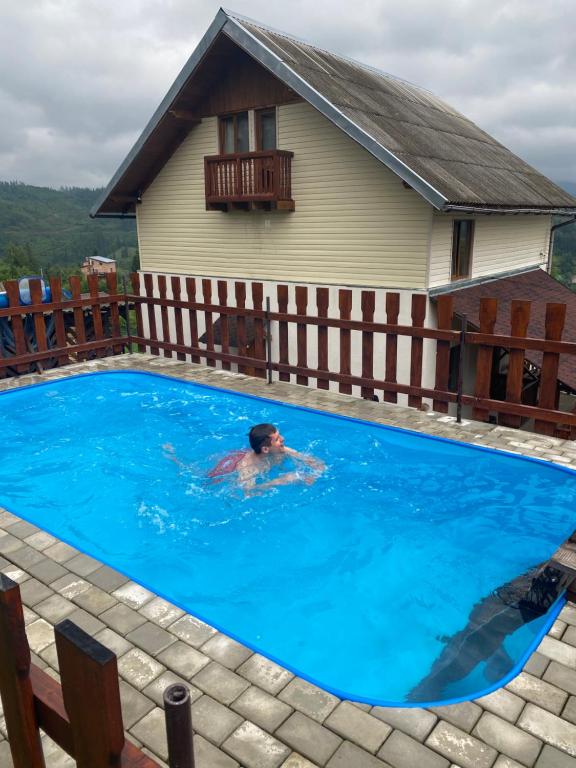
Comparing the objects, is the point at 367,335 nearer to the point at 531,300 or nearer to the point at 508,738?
the point at 508,738

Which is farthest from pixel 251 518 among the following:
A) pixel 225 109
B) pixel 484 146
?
pixel 484 146

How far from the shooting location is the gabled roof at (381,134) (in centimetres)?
1141

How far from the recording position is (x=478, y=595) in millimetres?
4684

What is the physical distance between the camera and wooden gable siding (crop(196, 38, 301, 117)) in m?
13.6

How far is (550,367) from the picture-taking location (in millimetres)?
6797

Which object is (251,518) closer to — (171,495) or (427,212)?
(171,495)

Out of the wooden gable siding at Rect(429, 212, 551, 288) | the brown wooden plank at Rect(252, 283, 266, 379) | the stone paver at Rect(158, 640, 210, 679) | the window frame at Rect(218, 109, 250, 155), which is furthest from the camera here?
the window frame at Rect(218, 109, 250, 155)

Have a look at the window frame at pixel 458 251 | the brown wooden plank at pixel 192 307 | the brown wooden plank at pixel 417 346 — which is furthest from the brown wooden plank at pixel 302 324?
the window frame at pixel 458 251

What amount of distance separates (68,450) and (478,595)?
5876 mm

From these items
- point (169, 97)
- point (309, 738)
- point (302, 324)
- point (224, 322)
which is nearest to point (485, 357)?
point (302, 324)

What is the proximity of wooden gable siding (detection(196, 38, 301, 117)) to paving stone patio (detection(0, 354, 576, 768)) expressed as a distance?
12740 millimetres

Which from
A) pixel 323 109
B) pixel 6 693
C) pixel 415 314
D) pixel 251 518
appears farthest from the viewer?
pixel 323 109

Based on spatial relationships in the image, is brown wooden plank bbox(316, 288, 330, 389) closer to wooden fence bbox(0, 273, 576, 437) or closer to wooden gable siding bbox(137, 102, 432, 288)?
wooden fence bbox(0, 273, 576, 437)

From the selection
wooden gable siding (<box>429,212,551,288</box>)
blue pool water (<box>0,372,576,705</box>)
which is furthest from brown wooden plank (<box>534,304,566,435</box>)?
wooden gable siding (<box>429,212,551,288</box>)
